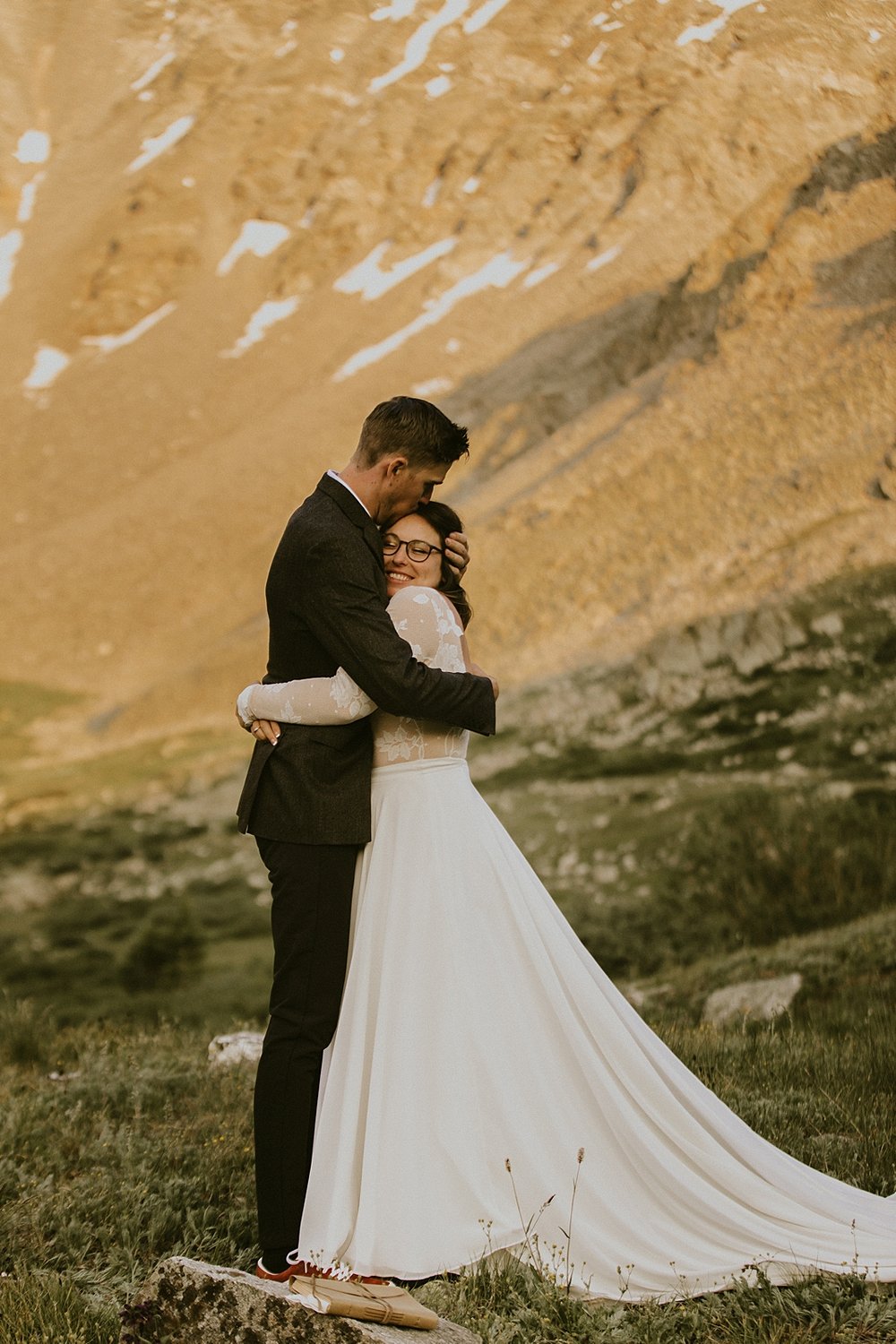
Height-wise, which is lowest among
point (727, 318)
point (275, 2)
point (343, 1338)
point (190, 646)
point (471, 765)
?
point (471, 765)

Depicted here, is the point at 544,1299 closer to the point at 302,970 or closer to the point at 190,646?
the point at 302,970

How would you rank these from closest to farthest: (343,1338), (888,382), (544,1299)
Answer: (343,1338), (544,1299), (888,382)

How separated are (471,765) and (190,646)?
10.4 feet

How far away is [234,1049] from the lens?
461cm

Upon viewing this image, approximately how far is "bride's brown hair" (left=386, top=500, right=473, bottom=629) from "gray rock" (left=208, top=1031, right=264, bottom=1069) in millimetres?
2400

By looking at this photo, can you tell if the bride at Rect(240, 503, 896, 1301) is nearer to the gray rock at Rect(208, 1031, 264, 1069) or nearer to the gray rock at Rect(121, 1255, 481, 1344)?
the gray rock at Rect(121, 1255, 481, 1344)

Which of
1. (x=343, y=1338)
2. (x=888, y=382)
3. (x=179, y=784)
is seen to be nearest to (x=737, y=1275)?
(x=343, y=1338)

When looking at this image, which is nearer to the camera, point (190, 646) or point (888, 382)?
point (888, 382)

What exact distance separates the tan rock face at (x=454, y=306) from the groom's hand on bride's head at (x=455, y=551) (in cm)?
676

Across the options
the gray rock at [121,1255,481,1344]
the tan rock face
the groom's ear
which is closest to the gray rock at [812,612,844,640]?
the tan rock face

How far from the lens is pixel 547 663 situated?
387 inches

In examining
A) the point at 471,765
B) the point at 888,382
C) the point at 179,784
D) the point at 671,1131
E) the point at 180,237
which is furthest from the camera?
the point at 180,237

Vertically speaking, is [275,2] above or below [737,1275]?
above

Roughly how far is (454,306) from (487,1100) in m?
9.95
